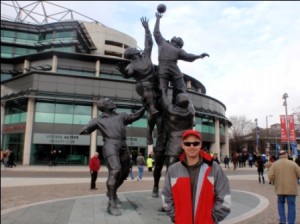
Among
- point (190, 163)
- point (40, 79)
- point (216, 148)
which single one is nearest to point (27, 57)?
point (40, 79)

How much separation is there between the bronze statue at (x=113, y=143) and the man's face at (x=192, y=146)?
149 inches

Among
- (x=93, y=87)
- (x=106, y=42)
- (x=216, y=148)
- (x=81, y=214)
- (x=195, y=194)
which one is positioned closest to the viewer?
(x=195, y=194)

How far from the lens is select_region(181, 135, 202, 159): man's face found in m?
3.19

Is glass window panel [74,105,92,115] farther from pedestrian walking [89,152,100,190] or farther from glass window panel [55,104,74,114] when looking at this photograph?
pedestrian walking [89,152,100,190]

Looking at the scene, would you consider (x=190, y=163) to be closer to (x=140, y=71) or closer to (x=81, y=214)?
(x=81, y=214)

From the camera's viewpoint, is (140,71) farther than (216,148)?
No

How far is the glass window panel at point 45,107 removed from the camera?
1363 inches

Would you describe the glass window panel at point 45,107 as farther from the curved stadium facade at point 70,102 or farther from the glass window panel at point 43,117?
the glass window panel at point 43,117

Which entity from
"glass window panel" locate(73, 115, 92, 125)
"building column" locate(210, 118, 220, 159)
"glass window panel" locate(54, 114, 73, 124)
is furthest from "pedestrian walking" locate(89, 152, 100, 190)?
"building column" locate(210, 118, 220, 159)

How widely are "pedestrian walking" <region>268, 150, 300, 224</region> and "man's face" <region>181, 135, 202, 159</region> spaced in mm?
4134

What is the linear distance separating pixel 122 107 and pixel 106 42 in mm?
21641

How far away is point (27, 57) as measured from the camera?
39438 mm

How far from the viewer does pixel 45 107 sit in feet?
114

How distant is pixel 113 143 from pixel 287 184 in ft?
11.9
